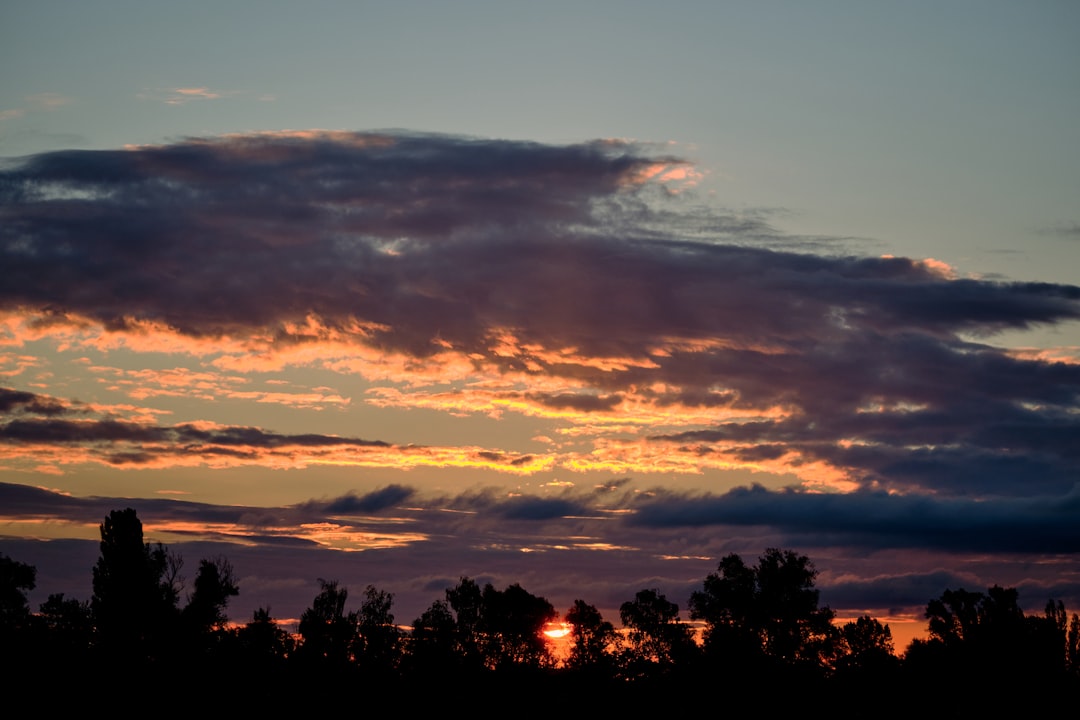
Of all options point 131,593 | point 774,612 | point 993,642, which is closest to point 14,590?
point 131,593

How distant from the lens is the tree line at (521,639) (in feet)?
392

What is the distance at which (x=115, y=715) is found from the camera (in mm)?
104938

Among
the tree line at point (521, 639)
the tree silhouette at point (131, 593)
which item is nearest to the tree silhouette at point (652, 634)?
the tree line at point (521, 639)

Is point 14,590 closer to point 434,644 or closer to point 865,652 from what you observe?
point 434,644

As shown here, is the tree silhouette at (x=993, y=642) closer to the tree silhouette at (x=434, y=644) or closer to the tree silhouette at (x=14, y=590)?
the tree silhouette at (x=434, y=644)

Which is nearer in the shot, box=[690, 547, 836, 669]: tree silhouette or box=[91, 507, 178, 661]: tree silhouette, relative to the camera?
box=[91, 507, 178, 661]: tree silhouette

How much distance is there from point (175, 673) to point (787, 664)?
80842 millimetres

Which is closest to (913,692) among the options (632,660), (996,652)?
(996,652)

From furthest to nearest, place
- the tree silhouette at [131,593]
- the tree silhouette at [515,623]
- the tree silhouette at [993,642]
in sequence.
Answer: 1. the tree silhouette at [515,623]
2. the tree silhouette at [993,642]
3. the tree silhouette at [131,593]

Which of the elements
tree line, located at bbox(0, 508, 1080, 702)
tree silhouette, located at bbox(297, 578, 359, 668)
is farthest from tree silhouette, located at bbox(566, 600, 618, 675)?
tree silhouette, located at bbox(297, 578, 359, 668)

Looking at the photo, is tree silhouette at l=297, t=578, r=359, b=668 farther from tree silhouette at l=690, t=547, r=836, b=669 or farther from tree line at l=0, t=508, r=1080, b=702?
tree silhouette at l=690, t=547, r=836, b=669

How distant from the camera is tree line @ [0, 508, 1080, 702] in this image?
120 m

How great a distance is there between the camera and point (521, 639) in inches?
7254

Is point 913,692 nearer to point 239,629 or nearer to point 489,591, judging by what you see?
point 489,591
